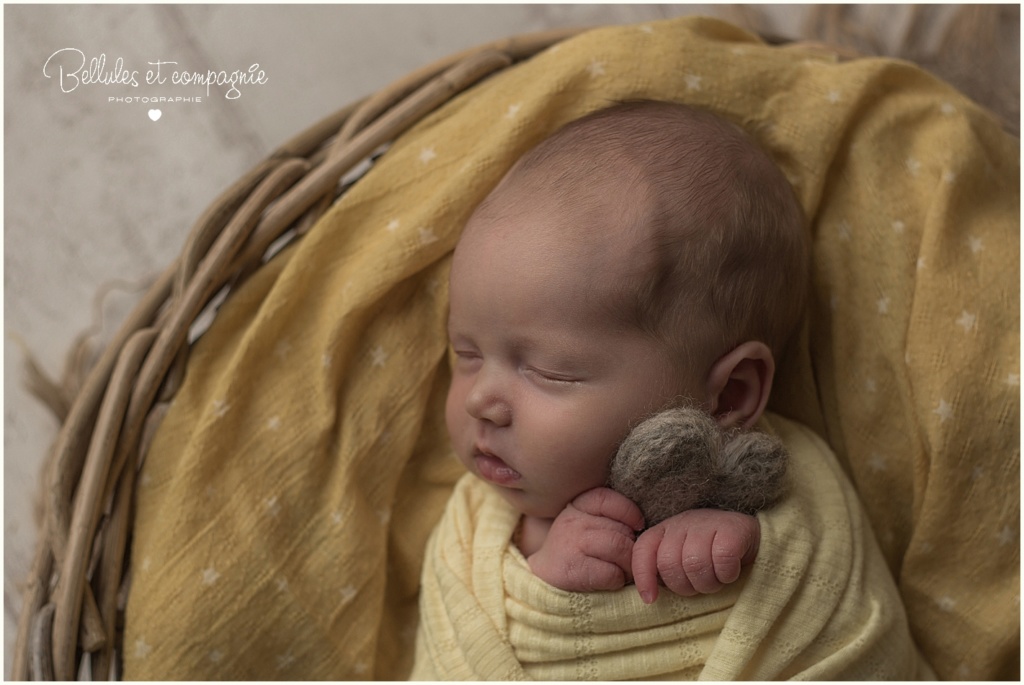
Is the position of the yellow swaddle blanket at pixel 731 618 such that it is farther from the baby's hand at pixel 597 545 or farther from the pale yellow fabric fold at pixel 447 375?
the pale yellow fabric fold at pixel 447 375

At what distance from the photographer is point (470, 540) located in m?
1.16

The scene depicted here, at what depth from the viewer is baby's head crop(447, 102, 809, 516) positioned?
0.99 meters

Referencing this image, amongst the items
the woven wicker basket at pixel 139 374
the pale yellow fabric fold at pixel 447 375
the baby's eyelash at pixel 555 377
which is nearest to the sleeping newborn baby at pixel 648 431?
the baby's eyelash at pixel 555 377

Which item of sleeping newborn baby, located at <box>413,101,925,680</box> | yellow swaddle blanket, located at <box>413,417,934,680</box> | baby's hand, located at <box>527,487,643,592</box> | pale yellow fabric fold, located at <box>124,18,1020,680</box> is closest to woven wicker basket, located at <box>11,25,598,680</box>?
pale yellow fabric fold, located at <box>124,18,1020,680</box>

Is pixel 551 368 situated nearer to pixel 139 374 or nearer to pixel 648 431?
pixel 648 431

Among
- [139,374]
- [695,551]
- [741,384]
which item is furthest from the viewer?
[139,374]

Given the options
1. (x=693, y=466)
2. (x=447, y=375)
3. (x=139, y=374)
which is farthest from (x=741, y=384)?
(x=139, y=374)

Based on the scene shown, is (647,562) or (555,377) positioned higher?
(555,377)

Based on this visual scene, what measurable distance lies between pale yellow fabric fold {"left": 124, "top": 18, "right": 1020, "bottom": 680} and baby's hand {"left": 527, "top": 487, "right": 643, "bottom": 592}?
12.3 inches

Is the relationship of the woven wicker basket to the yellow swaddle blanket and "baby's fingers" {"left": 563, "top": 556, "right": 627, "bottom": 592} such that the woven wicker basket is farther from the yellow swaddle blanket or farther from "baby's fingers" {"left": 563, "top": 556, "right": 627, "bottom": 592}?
"baby's fingers" {"left": 563, "top": 556, "right": 627, "bottom": 592}

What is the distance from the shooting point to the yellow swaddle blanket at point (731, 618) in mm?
996

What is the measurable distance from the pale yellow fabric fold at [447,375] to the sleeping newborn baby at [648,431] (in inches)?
6.5

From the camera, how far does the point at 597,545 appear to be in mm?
1007

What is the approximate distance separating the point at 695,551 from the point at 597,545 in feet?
0.35
